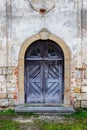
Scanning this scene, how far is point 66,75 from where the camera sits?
351 inches

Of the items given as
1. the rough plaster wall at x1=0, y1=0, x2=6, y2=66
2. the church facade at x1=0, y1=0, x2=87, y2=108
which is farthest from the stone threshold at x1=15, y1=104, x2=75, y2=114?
the rough plaster wall at x1=0, y1=0, x2=6, y2=66

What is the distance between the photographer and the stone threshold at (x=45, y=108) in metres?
8.63

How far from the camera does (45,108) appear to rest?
28.9 ft

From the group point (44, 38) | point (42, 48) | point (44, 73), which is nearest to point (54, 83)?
point (44, 73)

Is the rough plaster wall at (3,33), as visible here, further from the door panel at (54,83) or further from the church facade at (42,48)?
the door panel at (54,83)

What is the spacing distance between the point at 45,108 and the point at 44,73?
1.10 m

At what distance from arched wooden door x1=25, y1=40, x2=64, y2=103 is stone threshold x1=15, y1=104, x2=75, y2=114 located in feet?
0.80

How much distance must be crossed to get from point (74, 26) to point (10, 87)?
106 inches

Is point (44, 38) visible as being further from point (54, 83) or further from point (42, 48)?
point (54, 83)

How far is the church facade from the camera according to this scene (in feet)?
28.6

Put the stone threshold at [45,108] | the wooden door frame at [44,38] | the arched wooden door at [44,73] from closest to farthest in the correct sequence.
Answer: the stone threshold at [45,108] → the wooden door frame at [44,38] → the arched wooden door at [44,73]

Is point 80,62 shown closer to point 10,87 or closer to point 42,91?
point 42,91

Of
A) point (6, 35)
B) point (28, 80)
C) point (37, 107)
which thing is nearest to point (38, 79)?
point (28, 80)

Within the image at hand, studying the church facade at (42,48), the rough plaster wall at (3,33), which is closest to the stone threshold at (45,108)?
the church facade at (42,48)
